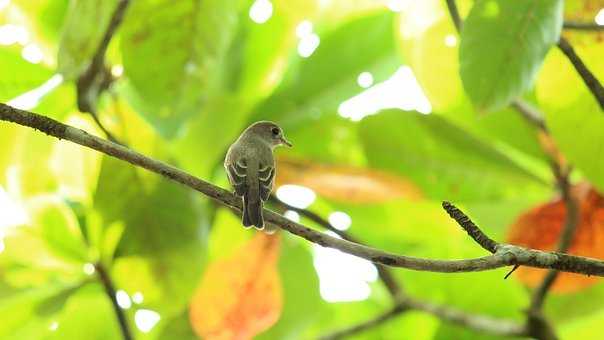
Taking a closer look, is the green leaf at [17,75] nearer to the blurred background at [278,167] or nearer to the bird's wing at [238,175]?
the blurred background at [278,167]

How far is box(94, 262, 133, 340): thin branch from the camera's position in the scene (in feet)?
8.49

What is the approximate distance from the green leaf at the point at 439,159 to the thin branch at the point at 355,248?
1.17 m

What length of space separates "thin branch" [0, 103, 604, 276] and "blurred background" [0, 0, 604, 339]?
2.19 feet

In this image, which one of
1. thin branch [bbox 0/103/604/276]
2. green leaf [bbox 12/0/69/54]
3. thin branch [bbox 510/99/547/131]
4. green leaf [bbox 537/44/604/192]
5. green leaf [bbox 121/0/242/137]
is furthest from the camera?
green leaf [bbox 12/0/69/54]

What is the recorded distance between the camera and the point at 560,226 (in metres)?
2.79

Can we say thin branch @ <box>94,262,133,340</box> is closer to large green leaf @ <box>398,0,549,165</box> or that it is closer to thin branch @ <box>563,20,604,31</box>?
large green leaf @ <box>398,0,549,165</box>

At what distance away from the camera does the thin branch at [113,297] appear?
102 inches

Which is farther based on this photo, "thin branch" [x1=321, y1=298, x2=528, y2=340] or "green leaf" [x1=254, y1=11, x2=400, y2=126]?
"green leaf" [x1=254, y1=11, x2=400, y2=126]

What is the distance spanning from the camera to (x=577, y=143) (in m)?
2.49

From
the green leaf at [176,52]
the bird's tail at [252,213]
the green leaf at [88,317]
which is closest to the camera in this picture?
the bird's tail at [252,213]

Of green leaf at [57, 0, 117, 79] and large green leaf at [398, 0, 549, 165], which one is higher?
green leaf at [57, 0, 117, 79]

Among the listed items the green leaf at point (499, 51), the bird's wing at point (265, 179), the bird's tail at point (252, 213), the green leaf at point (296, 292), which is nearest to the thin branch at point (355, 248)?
the bird's tail at point (252, 213)

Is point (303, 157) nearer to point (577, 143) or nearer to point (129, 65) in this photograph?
point (129, 65)

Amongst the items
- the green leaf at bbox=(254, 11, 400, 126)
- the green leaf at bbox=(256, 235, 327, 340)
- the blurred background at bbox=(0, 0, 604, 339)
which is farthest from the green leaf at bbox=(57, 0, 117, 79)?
the green leaf at bbox=(256, 235, 327, 340)
